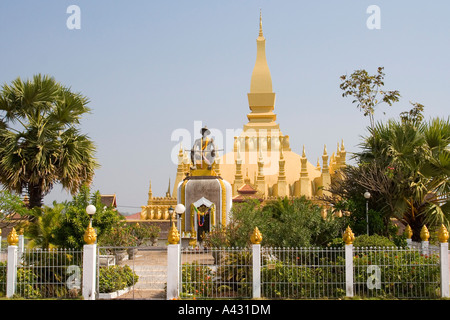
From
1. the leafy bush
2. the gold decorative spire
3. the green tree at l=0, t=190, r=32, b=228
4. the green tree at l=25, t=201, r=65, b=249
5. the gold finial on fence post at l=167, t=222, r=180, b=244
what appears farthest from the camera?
the gold decorative spire

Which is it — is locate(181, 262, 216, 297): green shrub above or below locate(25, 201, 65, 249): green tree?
below

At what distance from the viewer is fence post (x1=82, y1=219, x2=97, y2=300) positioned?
1294cm

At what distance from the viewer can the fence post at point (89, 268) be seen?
12938 millimetres

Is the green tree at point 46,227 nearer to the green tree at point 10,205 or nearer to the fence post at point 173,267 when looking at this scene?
the green tree at point 10,205

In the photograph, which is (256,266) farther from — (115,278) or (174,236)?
(115,278)

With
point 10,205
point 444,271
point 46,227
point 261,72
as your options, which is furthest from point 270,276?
point 261,72

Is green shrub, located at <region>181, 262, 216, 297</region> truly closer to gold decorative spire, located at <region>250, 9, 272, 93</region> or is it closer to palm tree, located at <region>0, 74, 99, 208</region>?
palm tree, located at <region>0, 74, 99, 208</region>

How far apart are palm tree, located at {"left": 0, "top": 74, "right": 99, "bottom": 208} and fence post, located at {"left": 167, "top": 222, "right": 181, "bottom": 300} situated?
591 cm

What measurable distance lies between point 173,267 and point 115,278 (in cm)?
188

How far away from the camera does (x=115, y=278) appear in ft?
46.0

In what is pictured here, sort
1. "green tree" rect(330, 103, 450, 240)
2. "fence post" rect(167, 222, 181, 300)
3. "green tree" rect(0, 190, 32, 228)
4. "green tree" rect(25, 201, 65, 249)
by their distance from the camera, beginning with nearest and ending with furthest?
"fence post" rect(167, 222, 181, 300) → "green tree" rect(25, 201, 65, 249) → "green tree" rect(0, 190, 32, 228) → "green tree" rect(330, 103, 450, 240)

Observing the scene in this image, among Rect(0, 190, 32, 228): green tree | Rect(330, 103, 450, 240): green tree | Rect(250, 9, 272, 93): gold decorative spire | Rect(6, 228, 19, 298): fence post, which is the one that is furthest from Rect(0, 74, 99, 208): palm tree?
Rect(250, 9, 272, 93): gold decorative spire

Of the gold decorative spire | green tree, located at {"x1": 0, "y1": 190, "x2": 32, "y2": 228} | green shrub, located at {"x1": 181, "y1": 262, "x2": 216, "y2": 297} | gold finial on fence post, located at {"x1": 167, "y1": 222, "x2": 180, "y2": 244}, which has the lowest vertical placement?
green shrub, located at {"x1": 181, "y1": 262, "x2": 216, "y2": 297}
